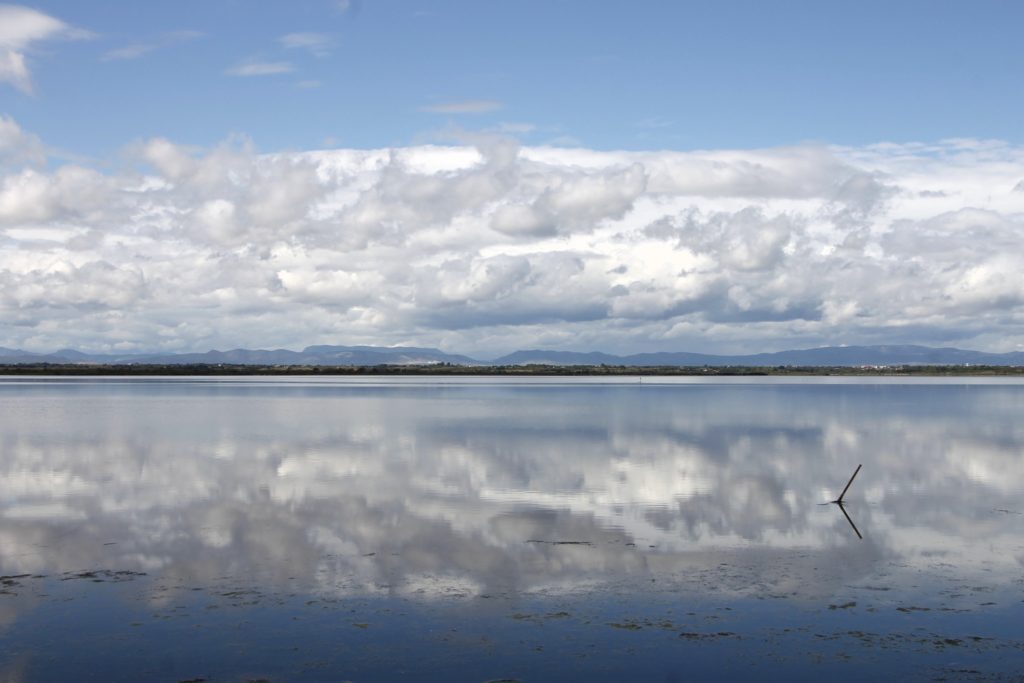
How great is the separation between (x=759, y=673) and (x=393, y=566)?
22.4 feet

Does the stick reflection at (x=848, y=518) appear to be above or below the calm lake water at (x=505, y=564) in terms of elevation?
below

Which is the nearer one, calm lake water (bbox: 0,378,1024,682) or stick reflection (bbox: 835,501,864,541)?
calm lake water (bbox: 0,378,1024,682)

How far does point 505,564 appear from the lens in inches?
615

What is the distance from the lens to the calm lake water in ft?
35.5

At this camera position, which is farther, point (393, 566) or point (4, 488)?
point (4, 488)

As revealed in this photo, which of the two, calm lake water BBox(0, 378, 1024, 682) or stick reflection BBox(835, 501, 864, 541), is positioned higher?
calm lake water BBox(0, 378, 1024, 682)

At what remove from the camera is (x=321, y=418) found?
53.4m

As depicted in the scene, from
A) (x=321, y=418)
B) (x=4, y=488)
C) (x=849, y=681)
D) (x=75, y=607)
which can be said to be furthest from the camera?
Answer: (x=321, y=418)

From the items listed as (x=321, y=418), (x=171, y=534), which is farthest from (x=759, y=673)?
(x=321, y=418)

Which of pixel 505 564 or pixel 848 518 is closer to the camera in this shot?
pixel 505 564

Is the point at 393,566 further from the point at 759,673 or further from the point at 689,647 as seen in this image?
the point at 759,673

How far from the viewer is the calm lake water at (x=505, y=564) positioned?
10.8 metres

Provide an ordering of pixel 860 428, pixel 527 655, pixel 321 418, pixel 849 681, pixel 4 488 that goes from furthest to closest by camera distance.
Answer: pixel 321 418
pixel 860 428
pixel 4 488
pixel 527 655
pixel 849 681

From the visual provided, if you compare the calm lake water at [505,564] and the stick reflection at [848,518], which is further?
the stick reflection at [848,518]
